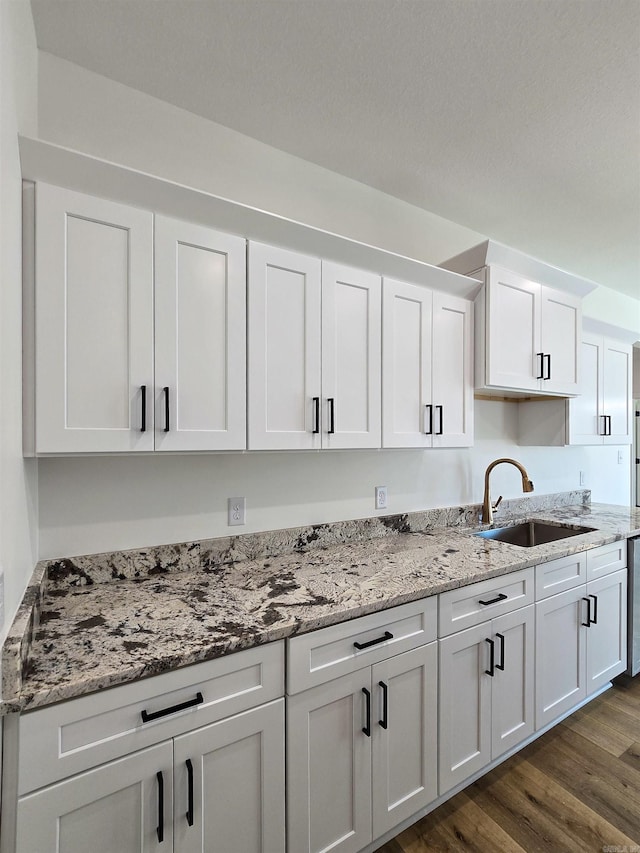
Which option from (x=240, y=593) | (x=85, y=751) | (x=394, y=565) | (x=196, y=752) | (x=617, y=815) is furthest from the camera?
(x=394, y=565)

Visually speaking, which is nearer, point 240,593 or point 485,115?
point 240,593

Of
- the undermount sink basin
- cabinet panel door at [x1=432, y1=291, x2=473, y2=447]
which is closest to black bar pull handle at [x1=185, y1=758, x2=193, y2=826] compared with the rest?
cabinet panel door at [x1=432, y1=291, x2=473, y2=447]

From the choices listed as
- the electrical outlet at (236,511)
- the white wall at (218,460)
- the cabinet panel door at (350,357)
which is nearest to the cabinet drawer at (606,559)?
the white wall at (218,460)

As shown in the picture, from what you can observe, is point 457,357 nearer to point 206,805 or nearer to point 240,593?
point 240,593

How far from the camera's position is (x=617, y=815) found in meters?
1.62

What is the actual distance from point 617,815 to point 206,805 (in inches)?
63.0

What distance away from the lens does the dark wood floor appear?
151 centimetres

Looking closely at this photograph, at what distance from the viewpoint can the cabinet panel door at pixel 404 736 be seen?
1390 millimetres

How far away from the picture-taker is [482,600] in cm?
169

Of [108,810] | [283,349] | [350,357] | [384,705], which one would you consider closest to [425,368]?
[350,357]

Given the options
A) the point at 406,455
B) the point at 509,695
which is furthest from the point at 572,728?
the point at 406,455

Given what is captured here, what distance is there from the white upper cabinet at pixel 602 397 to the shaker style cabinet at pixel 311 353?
177 centimetres

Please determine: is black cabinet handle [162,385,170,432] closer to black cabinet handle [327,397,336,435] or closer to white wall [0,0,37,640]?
white wall [0,0,37,640]

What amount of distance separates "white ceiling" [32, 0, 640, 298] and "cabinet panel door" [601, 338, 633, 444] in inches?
47.6
